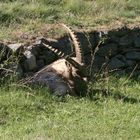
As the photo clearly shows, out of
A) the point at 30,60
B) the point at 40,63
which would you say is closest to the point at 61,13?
the point at 40,63

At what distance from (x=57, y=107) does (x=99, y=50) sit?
2837mm

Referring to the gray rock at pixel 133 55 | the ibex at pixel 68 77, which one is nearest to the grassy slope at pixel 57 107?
the ibex at pixel 68 77

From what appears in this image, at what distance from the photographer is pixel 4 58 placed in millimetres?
8266

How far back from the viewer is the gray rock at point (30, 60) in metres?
8.58

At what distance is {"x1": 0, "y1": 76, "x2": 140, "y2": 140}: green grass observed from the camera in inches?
248

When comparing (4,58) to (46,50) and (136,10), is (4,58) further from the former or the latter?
(136,10)

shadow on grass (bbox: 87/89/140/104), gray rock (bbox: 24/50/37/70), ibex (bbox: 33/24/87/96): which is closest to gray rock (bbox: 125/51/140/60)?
shadow on grass (bbox: 87/89/140/104)

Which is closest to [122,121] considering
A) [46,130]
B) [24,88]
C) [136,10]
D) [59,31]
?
[46,130]

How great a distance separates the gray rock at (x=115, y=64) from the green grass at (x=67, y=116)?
1.52m

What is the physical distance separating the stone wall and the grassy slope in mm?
470

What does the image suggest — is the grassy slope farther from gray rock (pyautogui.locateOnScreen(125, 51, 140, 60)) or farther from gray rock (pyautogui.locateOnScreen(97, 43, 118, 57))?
gray rock (pyautogui.locateOnScreen(125, 51, 140, 60))

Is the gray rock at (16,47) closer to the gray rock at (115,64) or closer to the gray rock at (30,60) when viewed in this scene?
the gray rock at (30,60)

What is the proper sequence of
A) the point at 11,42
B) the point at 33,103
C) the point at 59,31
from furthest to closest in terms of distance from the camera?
the point at 59,31
the point at 11,42
the point at 33,103

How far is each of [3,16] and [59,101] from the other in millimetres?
2864
